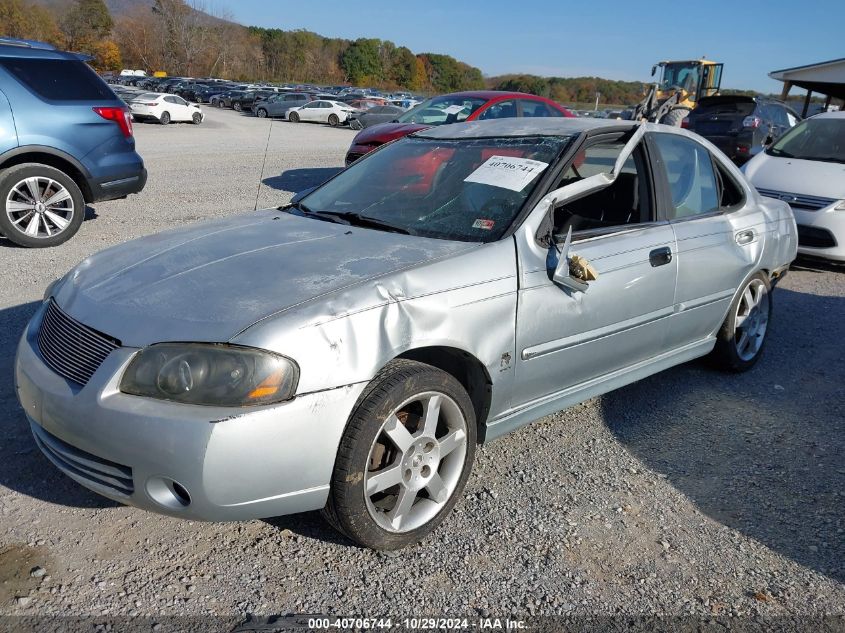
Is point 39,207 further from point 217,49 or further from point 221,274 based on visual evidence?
point 217,49

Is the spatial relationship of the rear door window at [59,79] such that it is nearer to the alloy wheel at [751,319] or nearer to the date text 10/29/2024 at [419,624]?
the alloy wheel at [751,319]

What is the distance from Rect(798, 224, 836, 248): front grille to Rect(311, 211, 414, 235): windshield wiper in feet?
18.0

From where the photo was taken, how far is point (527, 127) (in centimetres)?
387

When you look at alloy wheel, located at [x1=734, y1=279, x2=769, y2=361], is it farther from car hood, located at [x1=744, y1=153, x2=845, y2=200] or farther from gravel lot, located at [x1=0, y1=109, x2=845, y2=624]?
car hood, located at [x1=744, y1=153, x2=845, y2=200]

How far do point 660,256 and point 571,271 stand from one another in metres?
0.75

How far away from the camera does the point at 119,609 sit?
7.80ft

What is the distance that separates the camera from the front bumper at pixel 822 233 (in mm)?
6992

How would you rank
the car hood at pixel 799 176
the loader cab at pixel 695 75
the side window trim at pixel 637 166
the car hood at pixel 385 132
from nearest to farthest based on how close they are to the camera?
1. the side window trim at pixel 637 166
2. the car hood at pixel 799 176
3. the car hood at pixel 385 132
4. the loader cab at pixel 695 75

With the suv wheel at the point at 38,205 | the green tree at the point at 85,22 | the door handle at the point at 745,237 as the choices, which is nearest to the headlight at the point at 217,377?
the door handle at the point at 745,237

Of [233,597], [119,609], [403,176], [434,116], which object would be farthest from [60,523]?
[434,116]

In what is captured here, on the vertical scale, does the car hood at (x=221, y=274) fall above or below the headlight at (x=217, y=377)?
above

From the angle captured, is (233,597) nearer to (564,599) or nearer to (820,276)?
(564,599)

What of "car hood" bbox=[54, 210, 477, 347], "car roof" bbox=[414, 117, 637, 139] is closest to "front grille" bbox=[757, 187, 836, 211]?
"car roof" bbox=[414, 117, 637, 139]

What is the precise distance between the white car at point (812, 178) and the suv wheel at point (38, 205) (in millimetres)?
7148
